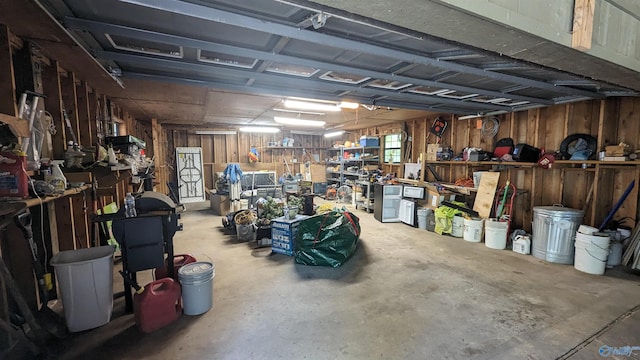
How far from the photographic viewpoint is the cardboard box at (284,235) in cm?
386

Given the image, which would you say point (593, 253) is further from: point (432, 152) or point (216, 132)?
point (216, 132)

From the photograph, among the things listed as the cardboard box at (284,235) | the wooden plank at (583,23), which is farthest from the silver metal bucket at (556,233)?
the cardboard box at (284,235)

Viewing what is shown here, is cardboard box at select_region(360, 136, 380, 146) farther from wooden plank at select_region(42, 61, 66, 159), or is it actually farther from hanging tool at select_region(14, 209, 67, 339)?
hanging tool at select_region(14, 209, 67, 339)

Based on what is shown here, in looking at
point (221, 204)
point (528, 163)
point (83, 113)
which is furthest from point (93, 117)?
point (528, 163)

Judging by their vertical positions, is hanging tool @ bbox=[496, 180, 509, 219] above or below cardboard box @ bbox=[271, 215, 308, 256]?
above

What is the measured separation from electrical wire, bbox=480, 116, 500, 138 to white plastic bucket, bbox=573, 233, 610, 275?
93.9 inches

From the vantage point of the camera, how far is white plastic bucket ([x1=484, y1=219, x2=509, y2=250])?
421 centimetres

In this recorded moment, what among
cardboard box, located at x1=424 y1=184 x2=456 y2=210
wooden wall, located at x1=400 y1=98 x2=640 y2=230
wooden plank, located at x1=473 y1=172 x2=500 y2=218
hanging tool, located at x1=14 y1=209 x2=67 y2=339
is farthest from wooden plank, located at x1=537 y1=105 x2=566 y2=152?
hanging tool, located at x1=14 y1=209 x2=67 y2=339

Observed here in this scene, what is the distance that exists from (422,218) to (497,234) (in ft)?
4.68

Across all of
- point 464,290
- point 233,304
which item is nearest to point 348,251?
point 464,290

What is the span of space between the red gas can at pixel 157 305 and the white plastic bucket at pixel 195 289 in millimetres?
65

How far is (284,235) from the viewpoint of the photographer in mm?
3891

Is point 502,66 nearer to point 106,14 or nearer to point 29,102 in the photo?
point 106,14

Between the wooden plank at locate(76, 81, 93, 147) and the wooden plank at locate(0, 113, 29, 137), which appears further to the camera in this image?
the wooden plank at locate(76, 81, 93, 147)
